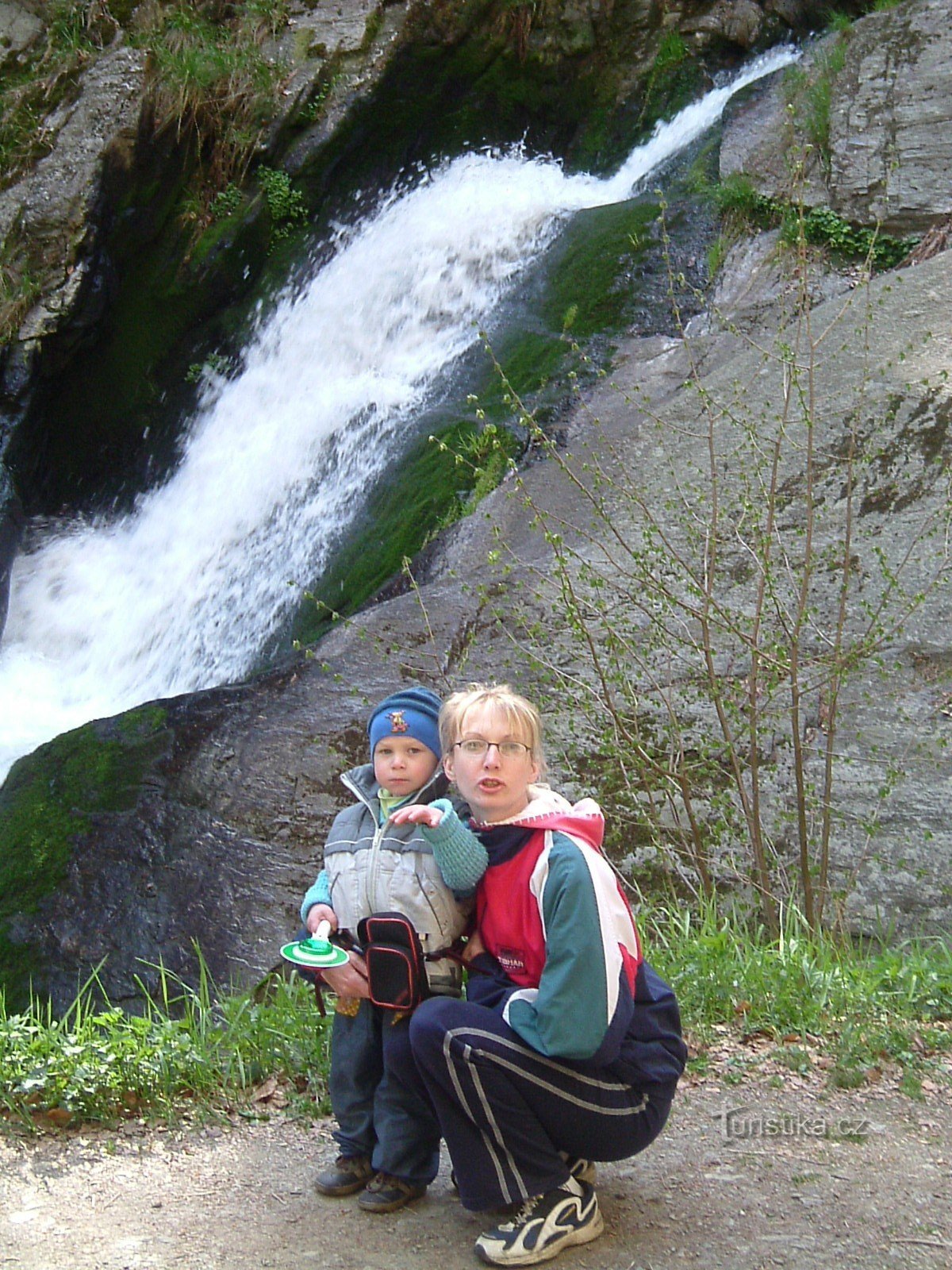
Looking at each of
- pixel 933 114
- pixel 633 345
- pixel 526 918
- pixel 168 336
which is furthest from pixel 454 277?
pixel 526 918

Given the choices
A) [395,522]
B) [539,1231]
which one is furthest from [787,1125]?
[395,522]

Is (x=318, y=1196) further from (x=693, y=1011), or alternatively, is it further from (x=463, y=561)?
(x=463, y=561)

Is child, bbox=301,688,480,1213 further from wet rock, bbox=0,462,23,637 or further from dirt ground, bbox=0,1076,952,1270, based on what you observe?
wet rock, bbox=0,462,23,637

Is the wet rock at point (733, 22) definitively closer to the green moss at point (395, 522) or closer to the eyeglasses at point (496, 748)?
the green moss at point (395, 522)

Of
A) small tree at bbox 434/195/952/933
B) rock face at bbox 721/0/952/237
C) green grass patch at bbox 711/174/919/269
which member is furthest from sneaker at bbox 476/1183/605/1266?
rock face at bbox 721/0/952/237

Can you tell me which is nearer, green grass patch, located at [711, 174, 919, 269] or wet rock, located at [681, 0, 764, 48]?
green grass patch, located at [711, 174, 919, 269]

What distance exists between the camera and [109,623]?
988cm

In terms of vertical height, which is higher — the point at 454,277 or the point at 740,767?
the point at 454,277

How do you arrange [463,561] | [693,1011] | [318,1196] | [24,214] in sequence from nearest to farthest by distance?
[318,1196] < [693,1011] < [463,561] < [24,214]

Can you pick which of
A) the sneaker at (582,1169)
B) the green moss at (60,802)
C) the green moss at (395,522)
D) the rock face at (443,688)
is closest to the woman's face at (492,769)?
the sneaker at (582,1169)

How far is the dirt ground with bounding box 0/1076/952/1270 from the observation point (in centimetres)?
263

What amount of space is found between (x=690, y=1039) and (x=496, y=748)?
1.58 meters

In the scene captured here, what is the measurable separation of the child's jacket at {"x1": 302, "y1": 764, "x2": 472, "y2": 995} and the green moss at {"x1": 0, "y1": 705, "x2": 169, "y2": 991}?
11.9 ft

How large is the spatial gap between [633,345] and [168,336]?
5549 mm
